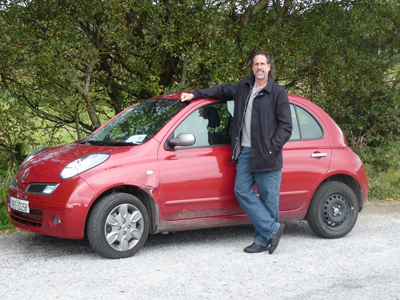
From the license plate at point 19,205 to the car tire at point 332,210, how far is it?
10.1 ft

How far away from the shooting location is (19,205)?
527 cm

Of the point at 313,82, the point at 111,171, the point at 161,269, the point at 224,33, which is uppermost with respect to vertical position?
the point at 224,33

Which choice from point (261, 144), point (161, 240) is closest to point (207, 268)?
point (161, 240)

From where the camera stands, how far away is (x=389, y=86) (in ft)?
39.7

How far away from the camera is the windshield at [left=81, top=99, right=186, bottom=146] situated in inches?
218

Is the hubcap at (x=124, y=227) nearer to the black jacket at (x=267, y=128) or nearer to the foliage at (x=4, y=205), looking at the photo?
the black jacket at (x=267, y=128)

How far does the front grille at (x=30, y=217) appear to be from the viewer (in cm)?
509

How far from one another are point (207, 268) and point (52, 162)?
1.84 meters

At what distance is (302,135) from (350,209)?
3.51ft

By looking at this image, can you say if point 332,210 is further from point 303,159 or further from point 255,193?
point 255,193

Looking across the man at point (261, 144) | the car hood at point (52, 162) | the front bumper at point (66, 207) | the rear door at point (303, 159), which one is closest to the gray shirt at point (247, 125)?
the man at point (261, 144)

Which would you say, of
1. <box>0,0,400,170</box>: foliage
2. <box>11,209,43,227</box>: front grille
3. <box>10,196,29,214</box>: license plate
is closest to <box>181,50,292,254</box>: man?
<box>11,209,43,227</box>: front grille

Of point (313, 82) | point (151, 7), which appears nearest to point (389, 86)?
point (313, 82)

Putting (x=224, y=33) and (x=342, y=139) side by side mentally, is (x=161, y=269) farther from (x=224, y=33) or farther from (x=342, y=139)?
(x=224, y=33)
